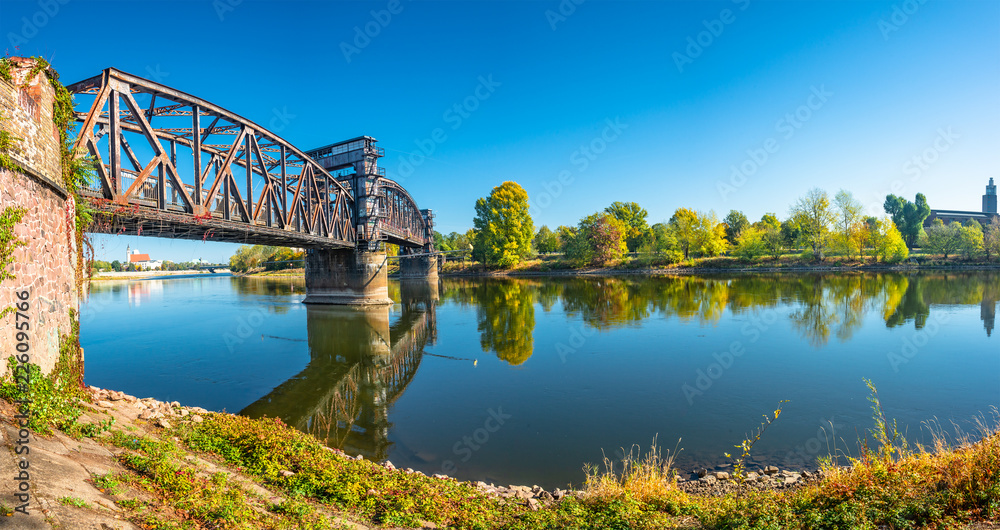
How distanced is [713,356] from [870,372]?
4.93 metres

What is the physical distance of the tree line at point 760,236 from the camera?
223ft

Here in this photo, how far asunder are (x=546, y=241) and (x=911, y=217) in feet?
240

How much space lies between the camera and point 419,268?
8275 cm

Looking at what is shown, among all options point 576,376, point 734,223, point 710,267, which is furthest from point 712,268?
point 576,376

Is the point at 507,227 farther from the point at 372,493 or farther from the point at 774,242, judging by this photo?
the point at 372,493

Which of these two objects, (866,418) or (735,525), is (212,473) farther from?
(866,418)

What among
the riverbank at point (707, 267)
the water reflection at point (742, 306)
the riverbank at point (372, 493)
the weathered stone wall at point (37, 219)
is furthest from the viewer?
the riverbank at point (707, 267)

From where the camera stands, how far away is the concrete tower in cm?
11336

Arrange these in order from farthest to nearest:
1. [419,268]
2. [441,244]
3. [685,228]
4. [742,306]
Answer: [441,244] → [419,268] → [685,228] → [742,306]

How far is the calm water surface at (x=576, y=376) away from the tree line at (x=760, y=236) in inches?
1765

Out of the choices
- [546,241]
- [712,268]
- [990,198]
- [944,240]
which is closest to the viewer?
[944,240]

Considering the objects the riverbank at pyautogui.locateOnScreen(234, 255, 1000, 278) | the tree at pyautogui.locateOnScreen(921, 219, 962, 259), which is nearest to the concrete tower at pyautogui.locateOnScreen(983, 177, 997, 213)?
the tree at pyautogui.locateOnScreen(921, 219, 962, 259)

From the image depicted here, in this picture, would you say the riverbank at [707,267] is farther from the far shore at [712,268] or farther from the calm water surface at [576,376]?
the calm water surface at [576,376]

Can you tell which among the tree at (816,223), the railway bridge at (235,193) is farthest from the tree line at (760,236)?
the railway bridge at (235,193)
